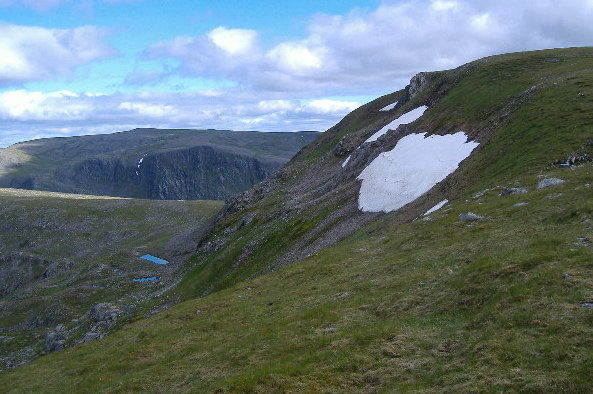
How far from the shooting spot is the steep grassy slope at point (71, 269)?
93.5m

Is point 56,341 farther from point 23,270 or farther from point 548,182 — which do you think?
point 23,270

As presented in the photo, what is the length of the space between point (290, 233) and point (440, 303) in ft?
165

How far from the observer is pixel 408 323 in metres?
22.7

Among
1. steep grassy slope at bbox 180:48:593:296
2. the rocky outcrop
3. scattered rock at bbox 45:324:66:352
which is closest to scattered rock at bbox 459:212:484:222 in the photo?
steep grassy slope at bbox 180:48:593:296

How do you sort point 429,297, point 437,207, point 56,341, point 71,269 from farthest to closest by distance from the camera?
point 71,269 < point 56,341 < point 437,207 < point 429,297

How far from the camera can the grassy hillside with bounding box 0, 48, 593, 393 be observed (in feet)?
57.2

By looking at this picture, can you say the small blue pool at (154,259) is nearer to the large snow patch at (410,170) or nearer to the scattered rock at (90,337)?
the scattered rock at (90,337)

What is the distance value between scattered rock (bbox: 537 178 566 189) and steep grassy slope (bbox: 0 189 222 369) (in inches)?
2518

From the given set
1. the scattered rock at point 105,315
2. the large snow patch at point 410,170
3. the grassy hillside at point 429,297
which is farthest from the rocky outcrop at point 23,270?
the large snow patch at point 410,170

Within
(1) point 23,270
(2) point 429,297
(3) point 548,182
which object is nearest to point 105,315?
(2) point 429,297

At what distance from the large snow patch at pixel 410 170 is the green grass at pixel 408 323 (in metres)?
14.1

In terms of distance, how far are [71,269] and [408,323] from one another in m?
152

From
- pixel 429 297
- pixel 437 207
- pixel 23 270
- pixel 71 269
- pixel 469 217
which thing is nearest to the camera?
pixel 429 297

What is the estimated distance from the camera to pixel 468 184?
163ft
